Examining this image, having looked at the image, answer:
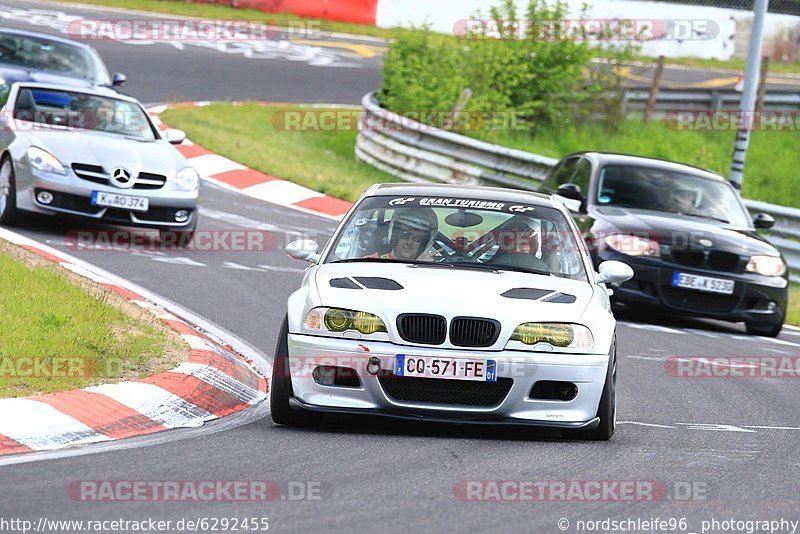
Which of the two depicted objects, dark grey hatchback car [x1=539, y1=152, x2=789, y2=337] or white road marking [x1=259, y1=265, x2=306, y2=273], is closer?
dark grey hatchback car [x1=539, y1=152, x2=789, y2=337]

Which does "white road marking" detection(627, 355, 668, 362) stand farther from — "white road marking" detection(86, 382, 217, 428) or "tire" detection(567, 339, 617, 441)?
"white road marking" detection(86, 382, 217, 428)

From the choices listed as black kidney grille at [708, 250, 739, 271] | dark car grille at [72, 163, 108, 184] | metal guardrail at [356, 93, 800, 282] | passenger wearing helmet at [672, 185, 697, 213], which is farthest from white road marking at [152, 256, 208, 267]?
metal guardrail at [356, 93, 800, 282]

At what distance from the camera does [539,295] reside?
7734mm

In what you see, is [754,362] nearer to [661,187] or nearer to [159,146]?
[661,187]

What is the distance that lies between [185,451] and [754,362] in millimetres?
6203

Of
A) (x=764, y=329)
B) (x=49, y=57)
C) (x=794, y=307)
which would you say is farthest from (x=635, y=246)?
(x=49, y=57)

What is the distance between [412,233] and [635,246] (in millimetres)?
5074

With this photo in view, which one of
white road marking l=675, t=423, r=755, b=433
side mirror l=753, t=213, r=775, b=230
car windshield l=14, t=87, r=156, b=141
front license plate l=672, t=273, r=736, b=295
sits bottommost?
front license plate l=672, t=273, r=736, b=295

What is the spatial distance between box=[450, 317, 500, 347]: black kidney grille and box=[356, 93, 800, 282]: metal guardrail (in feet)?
37.8

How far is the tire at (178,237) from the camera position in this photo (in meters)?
14.9

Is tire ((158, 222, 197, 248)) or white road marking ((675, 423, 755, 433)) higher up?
white road marking ((675, 423, 755, 433))

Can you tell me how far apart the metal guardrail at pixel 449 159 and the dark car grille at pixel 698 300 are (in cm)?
529

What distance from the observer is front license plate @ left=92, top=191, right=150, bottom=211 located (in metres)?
13.8

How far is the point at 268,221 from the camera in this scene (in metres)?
17.4
